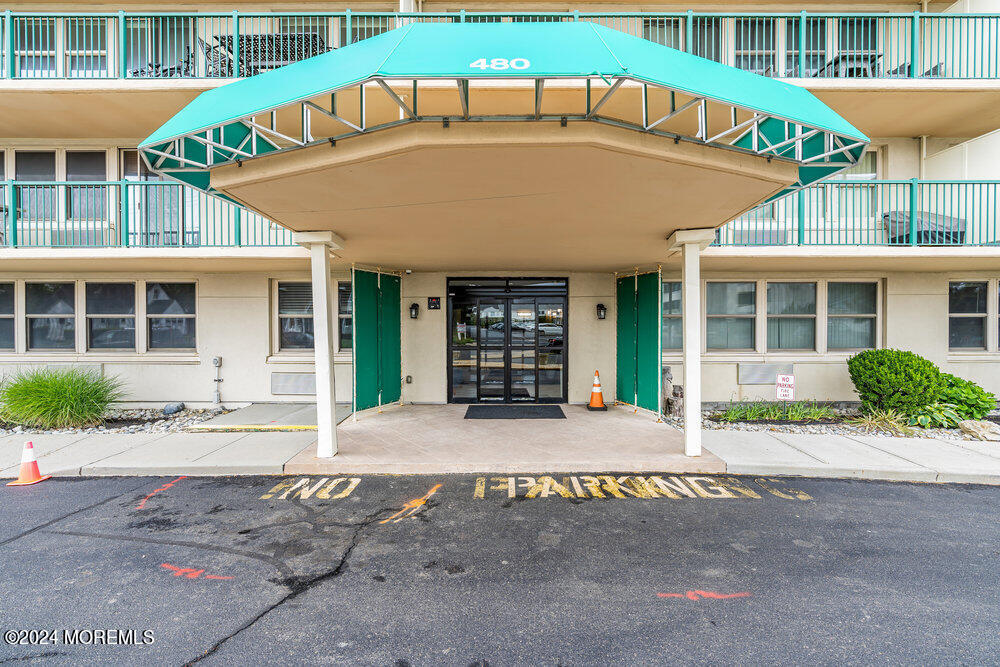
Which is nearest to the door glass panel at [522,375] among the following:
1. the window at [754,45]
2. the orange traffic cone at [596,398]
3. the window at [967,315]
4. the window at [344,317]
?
the orange traffic cone at [596,398]

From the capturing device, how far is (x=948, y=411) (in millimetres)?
8109

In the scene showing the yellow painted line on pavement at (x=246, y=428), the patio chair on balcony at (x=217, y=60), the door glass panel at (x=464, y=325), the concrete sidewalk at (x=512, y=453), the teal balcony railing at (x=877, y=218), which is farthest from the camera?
the door glass panel at (x=464, y=325)

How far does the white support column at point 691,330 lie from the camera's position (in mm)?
6316

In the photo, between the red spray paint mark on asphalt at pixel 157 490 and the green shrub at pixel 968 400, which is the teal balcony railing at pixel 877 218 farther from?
the red spray paint mark on asphalt at pixel 157 490

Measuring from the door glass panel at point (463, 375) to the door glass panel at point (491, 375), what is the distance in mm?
186

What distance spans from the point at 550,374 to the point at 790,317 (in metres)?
5.53

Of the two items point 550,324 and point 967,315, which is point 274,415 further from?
point 967,315

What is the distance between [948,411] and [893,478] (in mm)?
3899

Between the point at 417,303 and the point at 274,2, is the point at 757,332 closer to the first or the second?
the point at 417,303

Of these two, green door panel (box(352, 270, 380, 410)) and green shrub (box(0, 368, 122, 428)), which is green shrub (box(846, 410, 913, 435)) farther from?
green shrub (box(0, 368, 122, 428))

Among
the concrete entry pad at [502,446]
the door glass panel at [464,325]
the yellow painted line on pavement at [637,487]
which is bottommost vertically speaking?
the yellow painted line on pavement at [637,487]

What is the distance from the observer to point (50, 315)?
10.0 metres

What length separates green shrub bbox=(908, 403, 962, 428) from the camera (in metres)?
8.00

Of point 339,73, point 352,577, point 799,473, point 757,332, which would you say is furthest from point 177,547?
point 757,332
